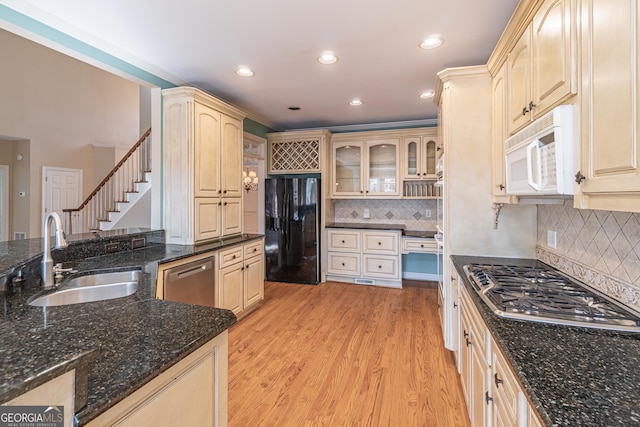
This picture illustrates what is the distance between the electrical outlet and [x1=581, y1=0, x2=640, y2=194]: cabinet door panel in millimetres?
1140

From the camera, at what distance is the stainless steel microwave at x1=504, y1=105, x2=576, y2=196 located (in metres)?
1.17

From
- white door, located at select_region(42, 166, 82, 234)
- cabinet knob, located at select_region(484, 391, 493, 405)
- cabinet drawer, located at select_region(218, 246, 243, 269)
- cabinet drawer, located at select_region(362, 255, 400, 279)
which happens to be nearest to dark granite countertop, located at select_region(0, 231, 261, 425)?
cabinet knob, located at select_region(484, 391, 493, 405)

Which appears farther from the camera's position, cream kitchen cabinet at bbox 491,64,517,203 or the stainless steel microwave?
cream kitchen cabinet at bbox 491,64,517,203

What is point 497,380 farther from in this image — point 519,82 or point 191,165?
point 191,165

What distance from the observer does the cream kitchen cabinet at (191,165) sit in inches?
117

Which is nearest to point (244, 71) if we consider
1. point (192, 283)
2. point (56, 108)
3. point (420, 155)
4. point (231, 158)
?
point (231, 158)

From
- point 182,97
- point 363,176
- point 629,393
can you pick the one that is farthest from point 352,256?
point 629,393

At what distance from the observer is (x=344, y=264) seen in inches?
187

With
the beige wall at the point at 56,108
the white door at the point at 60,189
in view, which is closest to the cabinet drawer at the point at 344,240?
the white door at the point at 60,189

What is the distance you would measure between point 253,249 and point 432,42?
8.93 feet

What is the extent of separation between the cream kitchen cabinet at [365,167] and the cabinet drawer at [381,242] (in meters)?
0.63

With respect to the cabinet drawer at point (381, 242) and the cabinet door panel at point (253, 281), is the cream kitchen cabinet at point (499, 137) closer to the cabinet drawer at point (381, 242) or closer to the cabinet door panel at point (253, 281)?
the cabinet drawer at point (381, 242)

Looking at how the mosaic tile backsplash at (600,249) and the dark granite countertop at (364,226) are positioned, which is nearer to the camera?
the mosaic tile backsplash at (600,249)

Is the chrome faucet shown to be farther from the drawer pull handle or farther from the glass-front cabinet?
the glass-front cabinet
